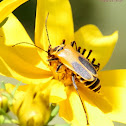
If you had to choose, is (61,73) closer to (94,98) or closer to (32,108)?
(94,98)

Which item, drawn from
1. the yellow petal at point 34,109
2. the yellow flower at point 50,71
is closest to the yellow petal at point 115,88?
the yellow flower at point 50,71

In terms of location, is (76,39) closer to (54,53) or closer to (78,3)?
(54,53)

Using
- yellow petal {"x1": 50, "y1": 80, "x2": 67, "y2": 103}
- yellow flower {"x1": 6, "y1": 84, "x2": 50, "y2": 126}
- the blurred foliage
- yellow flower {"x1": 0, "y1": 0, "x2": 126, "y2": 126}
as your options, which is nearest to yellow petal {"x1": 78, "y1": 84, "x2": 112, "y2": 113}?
yellow flower {"x1": 0, "y1": 0, "x2": 126, "y2": 126}

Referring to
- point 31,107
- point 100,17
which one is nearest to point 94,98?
point 31,107

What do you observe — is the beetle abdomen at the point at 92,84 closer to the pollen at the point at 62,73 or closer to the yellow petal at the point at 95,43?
the pollen at the point at 62,73

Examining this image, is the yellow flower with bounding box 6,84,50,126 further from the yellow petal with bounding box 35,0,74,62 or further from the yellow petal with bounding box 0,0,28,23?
the yellow petal with bounding box 35,0,74,62

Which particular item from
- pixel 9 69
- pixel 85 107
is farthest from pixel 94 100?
pixel 9 69
